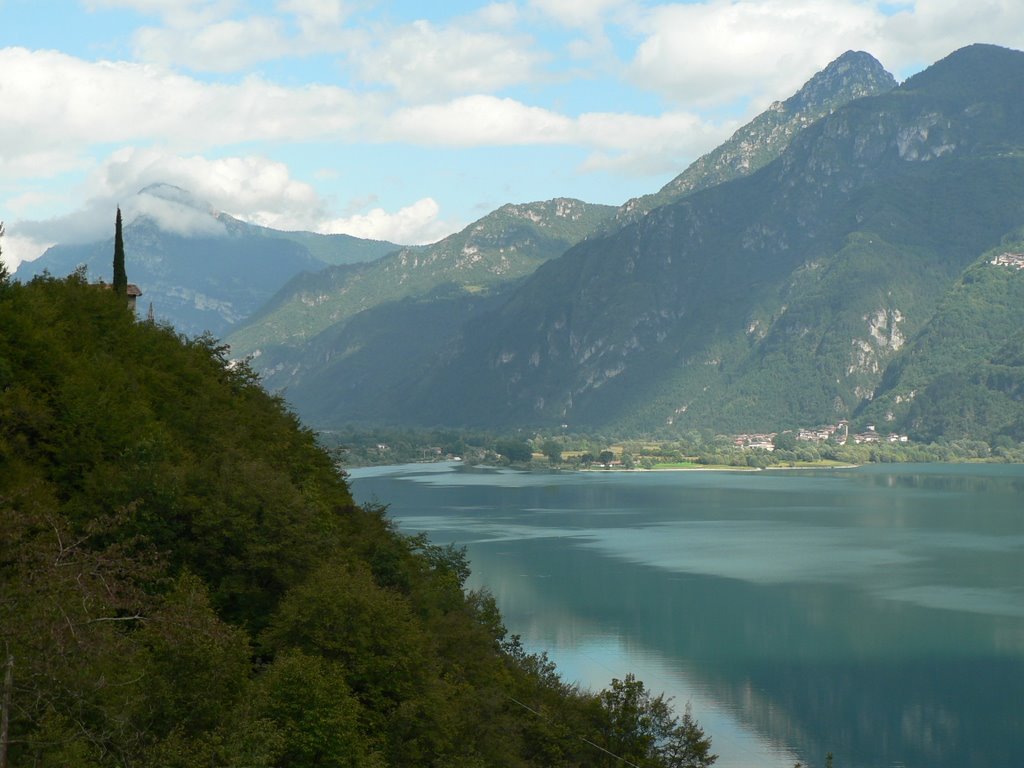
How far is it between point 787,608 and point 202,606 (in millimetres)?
52857

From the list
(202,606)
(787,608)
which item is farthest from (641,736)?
(787,608)

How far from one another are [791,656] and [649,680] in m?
9.34

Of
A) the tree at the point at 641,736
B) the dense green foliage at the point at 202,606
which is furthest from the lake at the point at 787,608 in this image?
the dense green foliage at the point at 202,606

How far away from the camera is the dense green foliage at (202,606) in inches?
534

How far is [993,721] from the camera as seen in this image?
4800 centimetres

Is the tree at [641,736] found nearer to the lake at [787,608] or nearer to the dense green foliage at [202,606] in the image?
the dense green foliage at [202,606]

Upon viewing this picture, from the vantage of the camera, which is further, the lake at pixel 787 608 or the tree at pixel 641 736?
the lake at pixel 787 608

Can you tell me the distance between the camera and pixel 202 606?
20.8 m

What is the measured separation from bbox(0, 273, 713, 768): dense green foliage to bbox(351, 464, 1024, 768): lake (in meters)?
12.1

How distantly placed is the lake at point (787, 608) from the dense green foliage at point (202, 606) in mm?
12119

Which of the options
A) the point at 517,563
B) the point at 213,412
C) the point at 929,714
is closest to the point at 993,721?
the point at 929,714

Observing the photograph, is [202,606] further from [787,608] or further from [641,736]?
[787,608]

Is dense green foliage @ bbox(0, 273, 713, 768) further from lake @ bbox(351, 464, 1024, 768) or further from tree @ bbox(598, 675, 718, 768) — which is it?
lake @ bbox(351, 464, 1024, 768)

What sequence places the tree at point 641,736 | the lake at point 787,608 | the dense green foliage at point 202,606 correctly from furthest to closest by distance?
the lake at point 787,608
the tree at point 641,736
the dense green foliage at point 202,606
